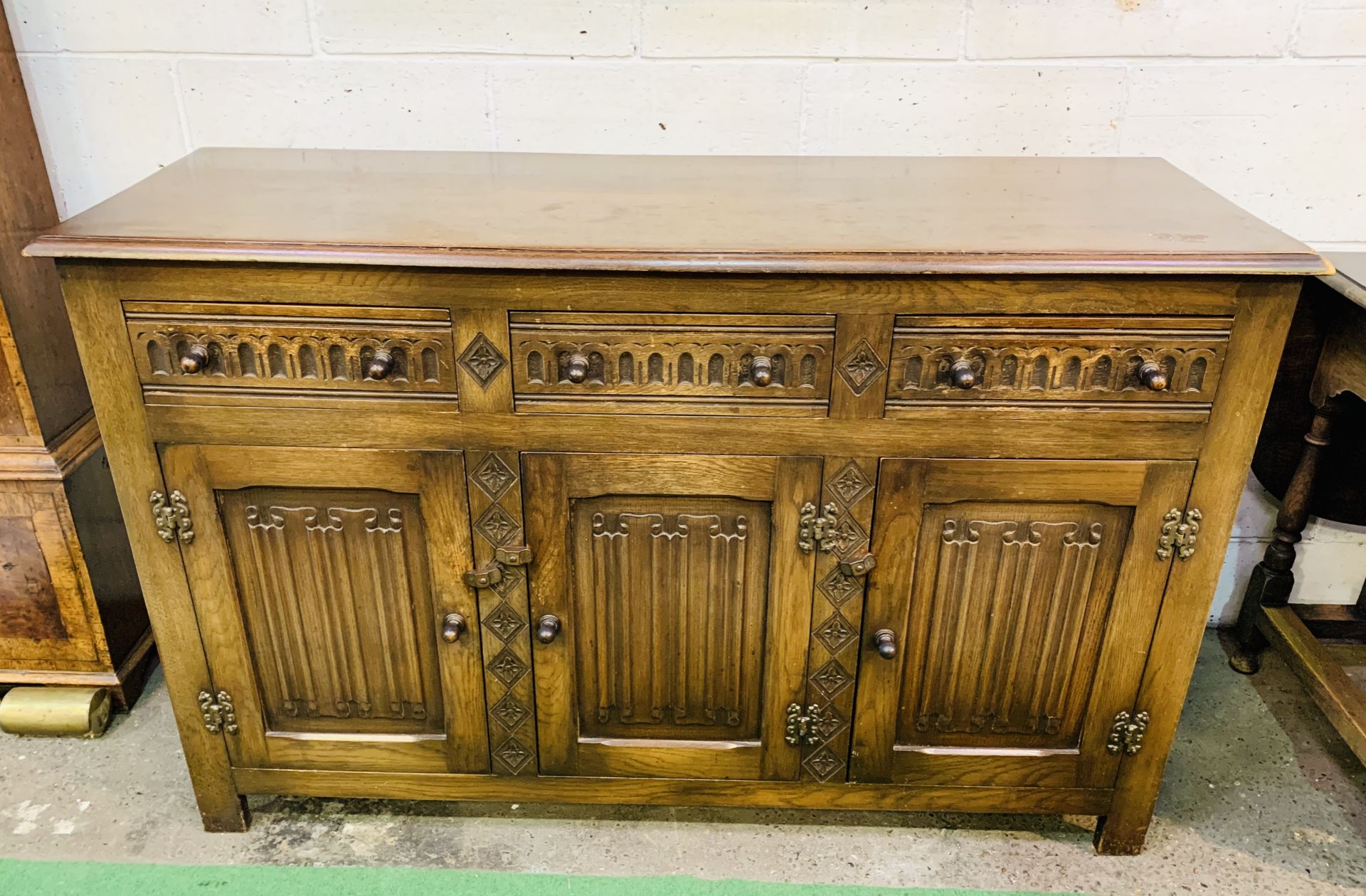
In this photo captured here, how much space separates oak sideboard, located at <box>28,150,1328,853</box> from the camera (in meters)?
1.43

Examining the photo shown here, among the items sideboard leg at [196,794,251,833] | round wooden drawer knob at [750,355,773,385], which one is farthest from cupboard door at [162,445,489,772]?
round wooden drawer knob at [750,355,773,385]

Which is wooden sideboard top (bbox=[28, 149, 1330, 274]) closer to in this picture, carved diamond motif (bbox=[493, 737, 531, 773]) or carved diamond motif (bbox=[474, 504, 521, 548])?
carved diamond motif (bbox=[474, 504, 521, 548])

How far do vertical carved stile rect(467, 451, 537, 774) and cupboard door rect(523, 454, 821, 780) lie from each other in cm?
2

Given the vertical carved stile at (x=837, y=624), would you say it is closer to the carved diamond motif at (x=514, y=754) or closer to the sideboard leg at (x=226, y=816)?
the carved diamond motif at (x=514, y=754)

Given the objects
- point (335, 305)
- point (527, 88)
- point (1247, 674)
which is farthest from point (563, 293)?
point (1247, 674)

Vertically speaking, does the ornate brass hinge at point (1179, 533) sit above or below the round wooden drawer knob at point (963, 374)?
below

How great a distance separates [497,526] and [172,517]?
510 millimetres

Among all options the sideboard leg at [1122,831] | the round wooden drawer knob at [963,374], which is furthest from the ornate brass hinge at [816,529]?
the sideboard leg at [1122,831]

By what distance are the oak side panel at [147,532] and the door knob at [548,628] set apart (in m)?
0.58

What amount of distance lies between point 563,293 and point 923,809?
45.3 inches

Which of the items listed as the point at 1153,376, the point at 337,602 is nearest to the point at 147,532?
the point at 337,602

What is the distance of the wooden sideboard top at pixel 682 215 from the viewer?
139cm

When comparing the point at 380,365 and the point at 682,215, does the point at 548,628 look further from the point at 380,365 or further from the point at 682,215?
the point at 682,215

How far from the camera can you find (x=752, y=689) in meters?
1.74
